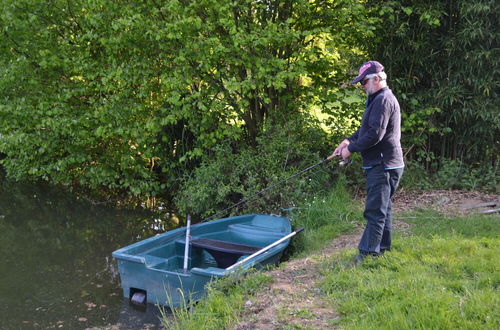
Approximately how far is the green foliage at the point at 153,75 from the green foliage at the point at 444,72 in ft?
2.39

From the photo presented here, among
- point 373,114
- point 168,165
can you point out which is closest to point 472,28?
point 373,114

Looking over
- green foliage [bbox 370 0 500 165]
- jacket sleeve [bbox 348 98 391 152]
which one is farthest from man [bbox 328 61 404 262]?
green foliage [bbox 370 0 500 165]

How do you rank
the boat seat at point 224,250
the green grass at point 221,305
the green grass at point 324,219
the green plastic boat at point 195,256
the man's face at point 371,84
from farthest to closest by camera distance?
the green grass at point 324,219 → the boat seat at point 224,250 → the green plastic boat at point 195,256 → the man's face at point 371,84 → the green grass at point 221,305

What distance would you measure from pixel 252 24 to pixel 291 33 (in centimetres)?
75

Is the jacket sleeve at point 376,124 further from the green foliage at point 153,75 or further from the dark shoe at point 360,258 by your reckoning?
the green foliage at point 153,75

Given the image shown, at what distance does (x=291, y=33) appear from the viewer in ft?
24.1

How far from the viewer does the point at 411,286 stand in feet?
13.0

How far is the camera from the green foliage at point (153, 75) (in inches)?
296

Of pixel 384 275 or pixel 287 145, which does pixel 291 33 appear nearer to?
pixel 287 145

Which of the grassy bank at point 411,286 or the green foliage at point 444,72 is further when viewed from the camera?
the green foliage at point 444,72

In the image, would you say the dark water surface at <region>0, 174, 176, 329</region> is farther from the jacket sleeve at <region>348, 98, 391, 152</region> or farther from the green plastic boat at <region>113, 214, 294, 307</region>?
the jacket sleeve at <region>348, 98, 391, 152</region>

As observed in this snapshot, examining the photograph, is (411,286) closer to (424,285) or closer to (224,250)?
(424,285)

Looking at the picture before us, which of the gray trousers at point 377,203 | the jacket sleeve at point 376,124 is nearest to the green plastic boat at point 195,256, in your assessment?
the gray trousers at point 377,203

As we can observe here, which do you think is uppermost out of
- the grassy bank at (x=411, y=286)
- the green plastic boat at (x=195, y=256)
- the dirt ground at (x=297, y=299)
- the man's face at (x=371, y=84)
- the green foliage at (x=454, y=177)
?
the man's face at (x=371, y=84)
